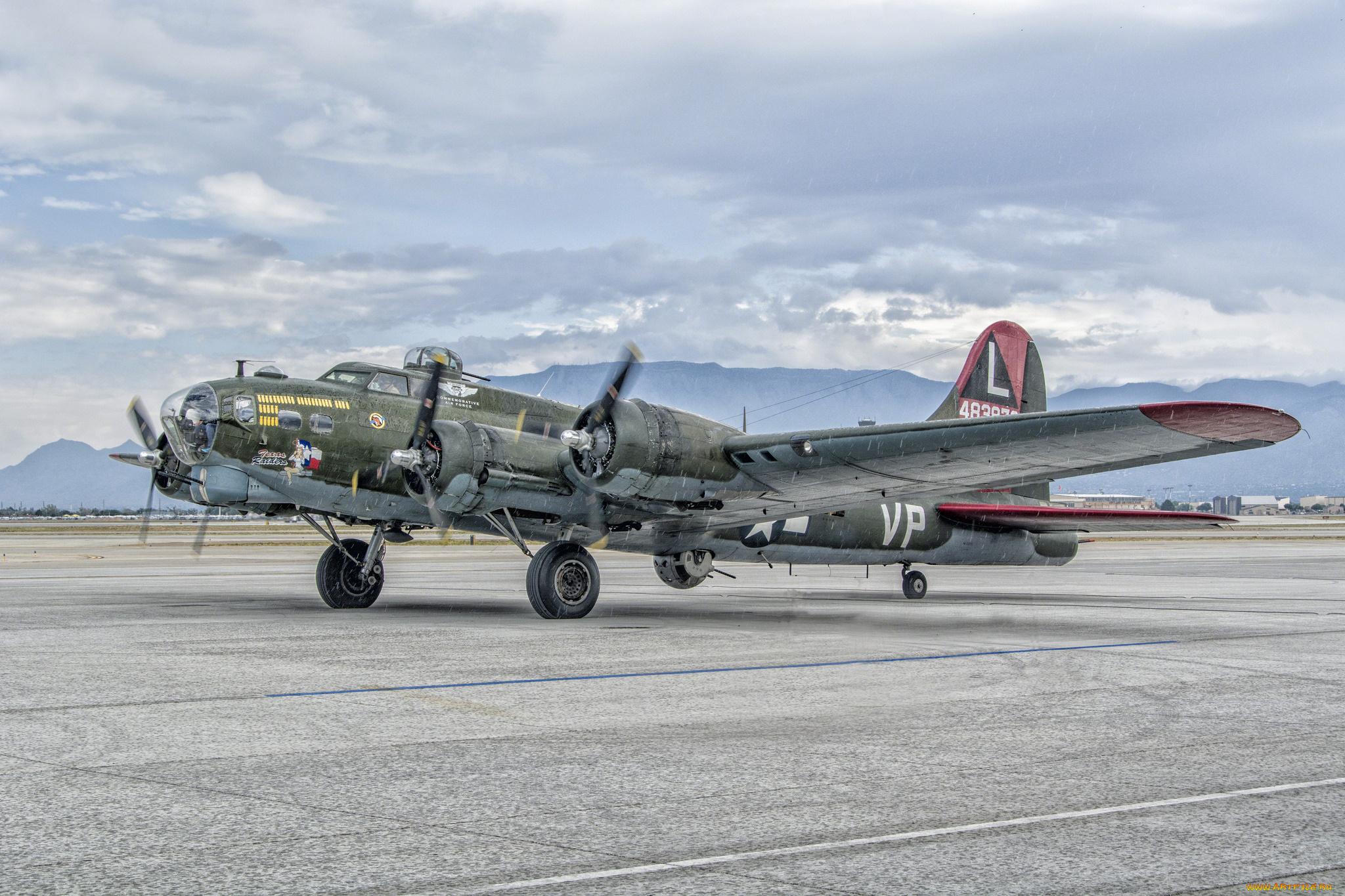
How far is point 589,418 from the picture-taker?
55.7 feet

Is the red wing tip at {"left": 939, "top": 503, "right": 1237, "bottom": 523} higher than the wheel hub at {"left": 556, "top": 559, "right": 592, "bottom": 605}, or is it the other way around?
the red wing tip at {"left": 939, "top": 503, "right": 1237, "bottom": 523}

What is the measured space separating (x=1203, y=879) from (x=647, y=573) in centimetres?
3278

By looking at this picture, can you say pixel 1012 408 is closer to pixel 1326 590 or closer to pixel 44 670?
pixel 1326 590

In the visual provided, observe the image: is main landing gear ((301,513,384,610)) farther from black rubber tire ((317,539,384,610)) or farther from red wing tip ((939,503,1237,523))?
red wing tip ((939,503,1237,523))

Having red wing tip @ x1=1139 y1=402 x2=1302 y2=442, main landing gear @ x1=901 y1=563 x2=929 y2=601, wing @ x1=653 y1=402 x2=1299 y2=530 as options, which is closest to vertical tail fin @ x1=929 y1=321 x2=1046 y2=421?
main landing gear @ x1=901 y1=563 x2=929 y2=601

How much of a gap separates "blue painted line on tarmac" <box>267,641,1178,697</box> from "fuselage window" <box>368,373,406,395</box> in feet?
30.6

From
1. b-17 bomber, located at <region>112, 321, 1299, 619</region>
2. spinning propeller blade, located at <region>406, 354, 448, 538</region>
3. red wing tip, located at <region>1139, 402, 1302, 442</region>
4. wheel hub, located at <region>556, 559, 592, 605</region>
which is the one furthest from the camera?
wheel hub, located at <region>556, 559, 592, 605</region>

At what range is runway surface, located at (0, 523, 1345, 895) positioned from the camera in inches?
194

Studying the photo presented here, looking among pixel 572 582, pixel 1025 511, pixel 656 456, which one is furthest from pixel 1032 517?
pixel 572 582

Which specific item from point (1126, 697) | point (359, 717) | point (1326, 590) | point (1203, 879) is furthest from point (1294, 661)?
point (1326, 590)

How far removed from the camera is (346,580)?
2064 cm

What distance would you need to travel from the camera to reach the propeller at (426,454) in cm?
1748

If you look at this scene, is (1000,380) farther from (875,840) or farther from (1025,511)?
(875,840)

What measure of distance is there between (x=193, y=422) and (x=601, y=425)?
21.8 ft
